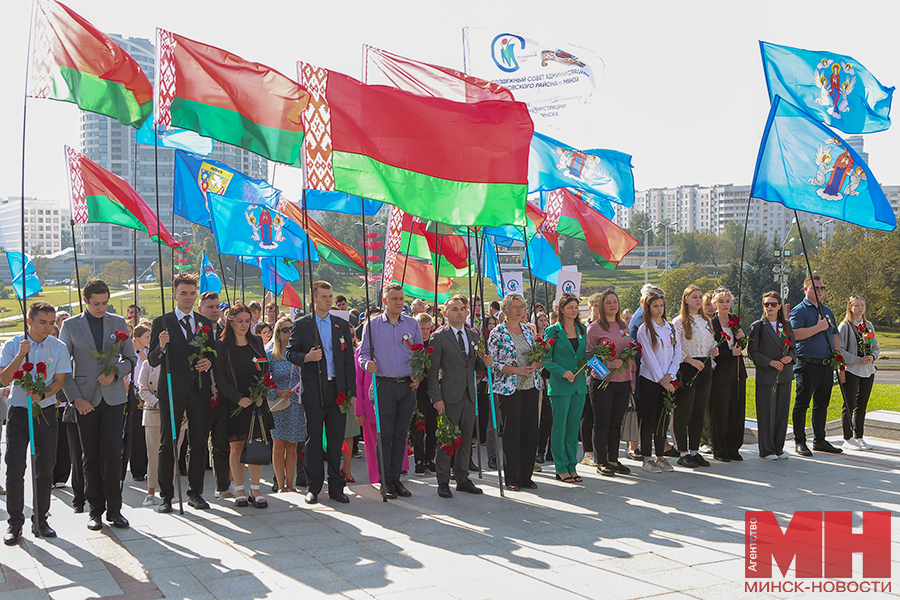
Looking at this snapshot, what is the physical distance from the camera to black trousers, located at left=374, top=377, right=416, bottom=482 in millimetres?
7871

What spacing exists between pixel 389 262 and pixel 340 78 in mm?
6477

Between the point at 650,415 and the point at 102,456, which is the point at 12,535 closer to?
the point at 102,456

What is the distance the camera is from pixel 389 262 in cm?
1386

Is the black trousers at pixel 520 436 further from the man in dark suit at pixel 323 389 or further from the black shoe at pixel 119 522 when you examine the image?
the black shoe at pixel 119 522

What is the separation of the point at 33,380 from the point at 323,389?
99.6 inches

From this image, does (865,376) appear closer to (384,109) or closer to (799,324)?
(799,324)

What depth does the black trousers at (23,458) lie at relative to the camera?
621 cm

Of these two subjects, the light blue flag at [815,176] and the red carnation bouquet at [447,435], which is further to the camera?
the light blue flag at [815,176]

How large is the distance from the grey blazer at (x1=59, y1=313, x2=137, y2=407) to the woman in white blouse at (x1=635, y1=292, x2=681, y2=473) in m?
5.53

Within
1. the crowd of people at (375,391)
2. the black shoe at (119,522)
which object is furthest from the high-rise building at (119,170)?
the black shoe at (119,522)

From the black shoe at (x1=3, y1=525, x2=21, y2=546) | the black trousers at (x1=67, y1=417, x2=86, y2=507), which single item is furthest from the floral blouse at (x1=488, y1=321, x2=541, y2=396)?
the black shoe at (x1=3, y1=525, x2=21, y2=546)

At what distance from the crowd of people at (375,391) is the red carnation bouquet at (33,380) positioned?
0.03 ft

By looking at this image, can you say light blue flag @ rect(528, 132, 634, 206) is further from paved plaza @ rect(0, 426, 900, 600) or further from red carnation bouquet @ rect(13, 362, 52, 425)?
red carnation bouquet @ rect(13, 362, 52, 425)

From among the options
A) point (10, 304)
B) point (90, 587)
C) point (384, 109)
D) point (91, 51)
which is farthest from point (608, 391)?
point (10, 304)
